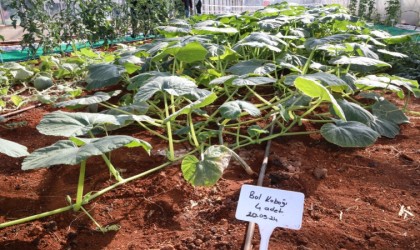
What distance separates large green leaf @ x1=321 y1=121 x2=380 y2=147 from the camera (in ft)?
4.49

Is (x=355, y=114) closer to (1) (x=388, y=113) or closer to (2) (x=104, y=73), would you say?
(1) (x=388, y=113)

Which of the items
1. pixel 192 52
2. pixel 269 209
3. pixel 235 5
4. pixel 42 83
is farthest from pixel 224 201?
pixel 235 5

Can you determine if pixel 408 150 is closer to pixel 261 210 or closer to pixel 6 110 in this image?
pixel 261 210

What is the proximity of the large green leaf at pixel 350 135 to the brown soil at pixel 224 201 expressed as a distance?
13 centimetres

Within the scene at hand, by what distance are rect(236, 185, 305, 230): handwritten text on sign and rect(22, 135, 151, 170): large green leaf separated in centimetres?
37

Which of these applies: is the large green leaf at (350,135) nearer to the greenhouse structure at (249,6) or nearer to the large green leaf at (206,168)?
the large green leaf at (206,168)

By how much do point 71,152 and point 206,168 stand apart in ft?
1.39

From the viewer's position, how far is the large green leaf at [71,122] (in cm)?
120

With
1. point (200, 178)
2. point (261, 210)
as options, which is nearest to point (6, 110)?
point (200, 178)

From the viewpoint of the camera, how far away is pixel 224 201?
1245 mm

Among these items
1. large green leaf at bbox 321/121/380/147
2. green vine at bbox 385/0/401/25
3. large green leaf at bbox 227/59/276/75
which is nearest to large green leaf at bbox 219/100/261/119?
large green leaf at bbox 321/121/380/147

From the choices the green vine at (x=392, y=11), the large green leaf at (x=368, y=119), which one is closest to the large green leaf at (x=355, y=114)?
the large green leaf at (x=368, y=119)

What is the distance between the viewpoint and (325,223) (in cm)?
112

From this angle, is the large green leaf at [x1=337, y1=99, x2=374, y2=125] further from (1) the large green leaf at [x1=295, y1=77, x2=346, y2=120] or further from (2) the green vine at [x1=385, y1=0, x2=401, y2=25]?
(2) the green vine at [x1=385, y1=0, x2=401, y2=25]
